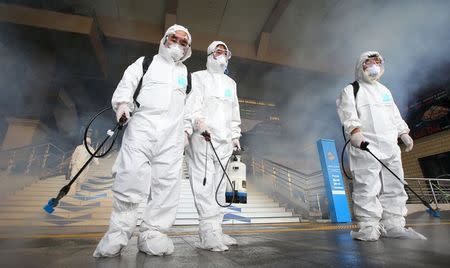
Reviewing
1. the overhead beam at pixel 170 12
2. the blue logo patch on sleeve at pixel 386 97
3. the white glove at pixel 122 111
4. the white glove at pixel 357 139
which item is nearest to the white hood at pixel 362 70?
the blue logo patch on sleeve at pixel 386 97

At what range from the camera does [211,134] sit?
2139 millimetres

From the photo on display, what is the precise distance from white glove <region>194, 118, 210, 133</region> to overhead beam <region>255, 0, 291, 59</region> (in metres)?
6.25

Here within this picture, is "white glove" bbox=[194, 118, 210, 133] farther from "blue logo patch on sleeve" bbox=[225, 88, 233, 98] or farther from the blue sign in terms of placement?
the blue sign

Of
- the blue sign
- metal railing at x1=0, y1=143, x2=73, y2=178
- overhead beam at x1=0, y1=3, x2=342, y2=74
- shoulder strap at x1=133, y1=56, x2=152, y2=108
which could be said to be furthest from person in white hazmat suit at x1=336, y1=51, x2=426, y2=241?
metal railing at x1=0, y1=143, x2=73, y2=178

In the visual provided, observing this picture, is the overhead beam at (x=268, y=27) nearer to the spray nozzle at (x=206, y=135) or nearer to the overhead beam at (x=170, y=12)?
the overhead beam at (x=170, y=12)

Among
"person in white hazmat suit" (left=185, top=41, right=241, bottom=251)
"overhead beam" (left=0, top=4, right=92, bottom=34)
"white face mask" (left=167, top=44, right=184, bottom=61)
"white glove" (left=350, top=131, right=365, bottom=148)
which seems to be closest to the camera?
"person in white hazmat suit" (left=185, top=41, right=241, bottom=251)

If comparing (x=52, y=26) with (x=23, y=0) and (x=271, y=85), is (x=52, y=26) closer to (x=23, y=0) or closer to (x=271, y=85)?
(x=23, y=0)

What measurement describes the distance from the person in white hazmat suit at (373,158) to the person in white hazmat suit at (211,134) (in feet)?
3.64

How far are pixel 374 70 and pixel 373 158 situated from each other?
0.93 meters

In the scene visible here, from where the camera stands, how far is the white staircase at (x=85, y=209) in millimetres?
4387

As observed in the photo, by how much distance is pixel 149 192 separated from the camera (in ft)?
5.70

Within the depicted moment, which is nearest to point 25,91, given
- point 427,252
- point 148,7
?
point 148,7

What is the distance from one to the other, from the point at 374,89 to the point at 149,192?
239cm

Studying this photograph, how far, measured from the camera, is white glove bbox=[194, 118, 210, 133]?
196cm
